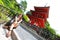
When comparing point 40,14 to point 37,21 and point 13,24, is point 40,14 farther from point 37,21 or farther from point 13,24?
point 13,24

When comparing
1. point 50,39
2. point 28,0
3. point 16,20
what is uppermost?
point 28,0

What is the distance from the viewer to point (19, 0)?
142 centimetres

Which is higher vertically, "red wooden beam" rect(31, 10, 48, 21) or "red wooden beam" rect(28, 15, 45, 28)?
"red wooden beam" rect(31, 10, 48, 21)

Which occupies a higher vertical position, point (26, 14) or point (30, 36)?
point (26, 14)

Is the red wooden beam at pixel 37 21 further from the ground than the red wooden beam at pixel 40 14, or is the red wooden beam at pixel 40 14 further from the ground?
the red wooden beam at pixel 40 14

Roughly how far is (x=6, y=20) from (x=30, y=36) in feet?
0.59

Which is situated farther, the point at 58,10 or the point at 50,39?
the point at 58,10

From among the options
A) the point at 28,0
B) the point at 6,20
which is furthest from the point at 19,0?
the point at 6,20

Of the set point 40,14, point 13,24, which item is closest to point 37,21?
point 40,14

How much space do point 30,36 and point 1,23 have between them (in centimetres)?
19

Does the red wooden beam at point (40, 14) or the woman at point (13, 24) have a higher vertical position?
the red wooden beam at point (40, 14)

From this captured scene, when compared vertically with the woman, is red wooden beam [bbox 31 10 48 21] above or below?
above

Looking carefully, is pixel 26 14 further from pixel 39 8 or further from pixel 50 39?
pixel 50 39

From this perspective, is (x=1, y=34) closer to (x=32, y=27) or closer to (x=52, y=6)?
(x=32, y=27)
